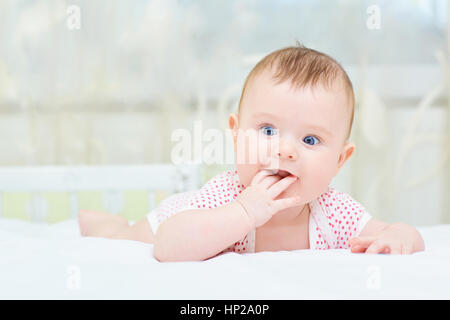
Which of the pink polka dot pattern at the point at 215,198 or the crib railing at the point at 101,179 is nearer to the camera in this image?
the pink polka dot pattern at the point at 215,198

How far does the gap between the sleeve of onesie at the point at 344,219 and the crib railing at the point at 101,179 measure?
0.46 metres

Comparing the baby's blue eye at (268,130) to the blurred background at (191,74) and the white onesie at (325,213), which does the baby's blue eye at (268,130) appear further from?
the blurred background at (191,74)

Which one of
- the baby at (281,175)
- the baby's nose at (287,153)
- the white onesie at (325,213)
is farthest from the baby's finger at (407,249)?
the baby's nose at (287,153)

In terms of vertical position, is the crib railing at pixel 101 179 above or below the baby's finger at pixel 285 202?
below

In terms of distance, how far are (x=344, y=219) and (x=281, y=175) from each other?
0.20m

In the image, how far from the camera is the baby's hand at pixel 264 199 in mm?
733

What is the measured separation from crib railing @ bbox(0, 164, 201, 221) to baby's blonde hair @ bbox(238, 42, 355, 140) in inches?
19.5

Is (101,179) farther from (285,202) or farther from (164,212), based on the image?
(285,202)

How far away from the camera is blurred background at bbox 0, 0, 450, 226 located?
1.47 m

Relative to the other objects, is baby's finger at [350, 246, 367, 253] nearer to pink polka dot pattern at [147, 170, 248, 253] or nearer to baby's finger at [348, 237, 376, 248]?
baby's finger at [348, 237, 376, 248]

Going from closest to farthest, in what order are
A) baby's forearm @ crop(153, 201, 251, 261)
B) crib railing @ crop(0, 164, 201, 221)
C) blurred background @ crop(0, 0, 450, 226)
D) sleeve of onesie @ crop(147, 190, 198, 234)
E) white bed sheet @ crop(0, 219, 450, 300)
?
white bed sheet @ crop(0, 219, 450, 300)
baby's forearm @ crop(153, 201, 251, 261)
sleeve of onesie @ crop(147, 190, 198, 234)
crib railing @ crop(0, 164, 201, 221)
blurred background @ crop(0, 0, 450, 226)

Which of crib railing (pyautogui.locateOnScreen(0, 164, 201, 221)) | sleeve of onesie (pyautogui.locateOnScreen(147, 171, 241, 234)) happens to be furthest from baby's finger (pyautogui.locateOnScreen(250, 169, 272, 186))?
crib railing (pyautogui.locateOnScreen(0, 164, 201, 221))

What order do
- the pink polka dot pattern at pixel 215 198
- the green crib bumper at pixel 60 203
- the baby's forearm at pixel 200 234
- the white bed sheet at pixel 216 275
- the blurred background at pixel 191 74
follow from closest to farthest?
the white bed sheet at pixel 216 275 → the baby's forearm at pixel 200 234 → the pink polka dot pattern at pixel 215 198 → the green crib bumper at pixel 60 203 → the blurred background at pixel 191 74

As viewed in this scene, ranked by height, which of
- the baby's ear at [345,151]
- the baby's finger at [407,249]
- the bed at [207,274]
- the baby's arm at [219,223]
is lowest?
the baby's finger at [407,249]
